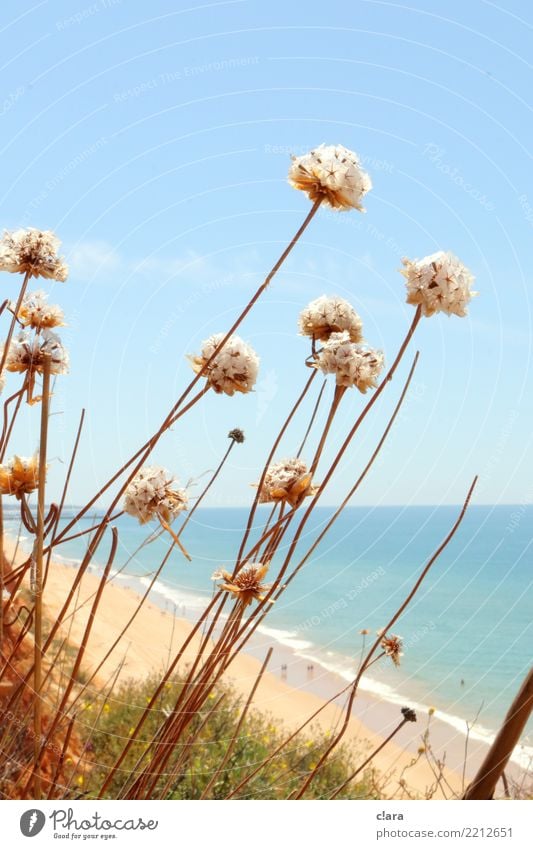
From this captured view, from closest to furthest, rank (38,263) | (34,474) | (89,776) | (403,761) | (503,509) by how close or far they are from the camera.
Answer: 1. (34,474)
2. (38,263)
3. (89,776)
4. (403,761)
5. (503,509)

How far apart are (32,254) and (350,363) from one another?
0.33 metres

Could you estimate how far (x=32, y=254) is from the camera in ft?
2.41

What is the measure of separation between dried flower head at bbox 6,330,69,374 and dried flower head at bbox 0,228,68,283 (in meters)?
0.10

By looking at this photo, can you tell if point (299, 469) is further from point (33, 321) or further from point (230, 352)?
point (33, 321)

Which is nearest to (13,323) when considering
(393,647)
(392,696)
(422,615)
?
(393,647)

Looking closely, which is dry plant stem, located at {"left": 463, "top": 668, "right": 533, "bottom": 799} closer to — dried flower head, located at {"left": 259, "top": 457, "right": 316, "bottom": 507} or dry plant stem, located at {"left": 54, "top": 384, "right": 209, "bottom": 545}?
dried flower head, located at {"left": 259, "top": 457, "right": 316, "bottom": 507}

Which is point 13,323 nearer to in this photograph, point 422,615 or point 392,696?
point 392,696

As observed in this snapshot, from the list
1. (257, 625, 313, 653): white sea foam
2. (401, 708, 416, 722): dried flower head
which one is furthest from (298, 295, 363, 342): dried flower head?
(257, 625, 313, 653): white sea foam

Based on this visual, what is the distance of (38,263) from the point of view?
738 mm

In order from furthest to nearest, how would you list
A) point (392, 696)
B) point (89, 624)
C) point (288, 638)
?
point (288, 638) → point (392, 696) → point (89, 624)

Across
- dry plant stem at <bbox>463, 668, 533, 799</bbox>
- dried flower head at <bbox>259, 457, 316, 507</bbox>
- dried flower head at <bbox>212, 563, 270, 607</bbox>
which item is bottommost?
dry plant stem at <bbox>463, 668, 533, 799</bbox>

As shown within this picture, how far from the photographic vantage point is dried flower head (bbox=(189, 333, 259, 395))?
2.18ft
